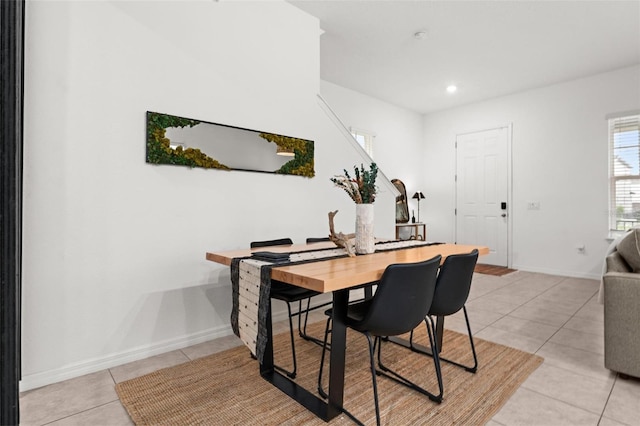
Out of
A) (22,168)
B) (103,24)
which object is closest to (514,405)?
(22,168)

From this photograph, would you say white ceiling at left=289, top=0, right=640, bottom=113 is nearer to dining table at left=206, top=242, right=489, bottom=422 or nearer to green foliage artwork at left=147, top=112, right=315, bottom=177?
green foliage artwork at left=147, top=112, right=315, bottom=177

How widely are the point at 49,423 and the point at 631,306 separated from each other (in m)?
3.18

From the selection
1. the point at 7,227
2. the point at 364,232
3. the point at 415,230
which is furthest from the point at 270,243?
the point at 415,230

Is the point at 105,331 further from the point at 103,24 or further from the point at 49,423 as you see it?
the point at 103,24

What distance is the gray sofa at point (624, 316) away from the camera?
200 centimetres

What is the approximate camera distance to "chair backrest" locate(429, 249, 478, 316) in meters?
1.93

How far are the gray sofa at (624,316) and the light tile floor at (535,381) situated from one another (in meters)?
0.13

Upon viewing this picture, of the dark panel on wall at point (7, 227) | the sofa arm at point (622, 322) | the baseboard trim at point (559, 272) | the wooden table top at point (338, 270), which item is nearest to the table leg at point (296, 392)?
the wooden table top at point (338, 270)

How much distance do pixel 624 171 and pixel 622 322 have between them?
12.5 feet

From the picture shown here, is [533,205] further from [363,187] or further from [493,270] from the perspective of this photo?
[363,187]

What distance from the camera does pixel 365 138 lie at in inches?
230

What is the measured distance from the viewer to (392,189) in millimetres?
4254

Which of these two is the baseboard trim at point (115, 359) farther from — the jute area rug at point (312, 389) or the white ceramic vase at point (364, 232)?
the white ceramic vase at point (364, 232)

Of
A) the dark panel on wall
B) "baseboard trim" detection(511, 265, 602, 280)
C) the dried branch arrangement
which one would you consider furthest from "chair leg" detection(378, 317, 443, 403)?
"baseboard trim" detection(511, 265, 602, 280)
